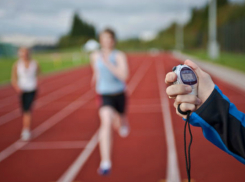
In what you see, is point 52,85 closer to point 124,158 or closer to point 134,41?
point 124,158

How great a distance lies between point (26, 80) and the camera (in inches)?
231

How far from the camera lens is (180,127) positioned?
604cm

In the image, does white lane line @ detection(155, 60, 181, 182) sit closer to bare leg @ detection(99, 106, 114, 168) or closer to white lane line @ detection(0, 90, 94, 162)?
bare leg @ detection(99, 106, 114, 168)

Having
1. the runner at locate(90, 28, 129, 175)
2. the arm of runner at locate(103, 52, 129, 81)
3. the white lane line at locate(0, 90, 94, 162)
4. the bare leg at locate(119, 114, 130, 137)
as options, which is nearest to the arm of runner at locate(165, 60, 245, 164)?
the runner at locate(90, 28, 129, 175)

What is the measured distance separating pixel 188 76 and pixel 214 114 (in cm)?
17

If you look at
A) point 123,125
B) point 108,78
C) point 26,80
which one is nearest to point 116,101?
point 108,78

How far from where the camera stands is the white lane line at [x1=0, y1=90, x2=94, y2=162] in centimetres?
520

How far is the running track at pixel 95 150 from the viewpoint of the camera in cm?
380

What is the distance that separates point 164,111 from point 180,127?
5.86 feet

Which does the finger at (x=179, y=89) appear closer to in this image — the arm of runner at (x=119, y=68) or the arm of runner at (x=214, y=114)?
the arm of runner at (x=214, y=114)

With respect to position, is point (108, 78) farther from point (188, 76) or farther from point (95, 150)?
point (188, 76)

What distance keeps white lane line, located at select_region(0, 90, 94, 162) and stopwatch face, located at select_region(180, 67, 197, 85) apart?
438 cm

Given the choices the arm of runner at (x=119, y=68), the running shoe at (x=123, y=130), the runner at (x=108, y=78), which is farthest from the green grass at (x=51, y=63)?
the arm of runner at (x=119, y=68)

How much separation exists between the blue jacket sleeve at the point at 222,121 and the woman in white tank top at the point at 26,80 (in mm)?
5114
